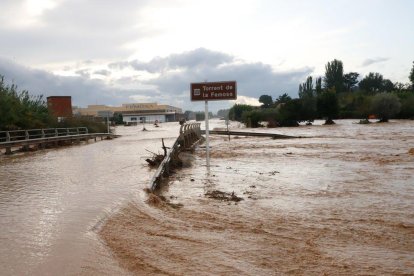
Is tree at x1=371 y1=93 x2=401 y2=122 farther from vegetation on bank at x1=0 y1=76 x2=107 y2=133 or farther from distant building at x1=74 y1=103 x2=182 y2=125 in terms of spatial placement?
distant building at x1=74 y1=103 x2=182 y2=125

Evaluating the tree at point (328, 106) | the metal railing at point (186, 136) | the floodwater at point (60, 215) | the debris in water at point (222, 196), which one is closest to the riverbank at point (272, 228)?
the debris in water at point (222, 196)

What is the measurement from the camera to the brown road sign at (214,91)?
1412 centimetres

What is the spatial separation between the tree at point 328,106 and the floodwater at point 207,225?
190 ft

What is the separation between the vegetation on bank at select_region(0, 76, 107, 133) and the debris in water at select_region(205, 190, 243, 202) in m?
22.4

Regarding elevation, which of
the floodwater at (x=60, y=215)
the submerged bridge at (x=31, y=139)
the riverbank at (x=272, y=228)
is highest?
the submerged bridge at (x=31, y=139)

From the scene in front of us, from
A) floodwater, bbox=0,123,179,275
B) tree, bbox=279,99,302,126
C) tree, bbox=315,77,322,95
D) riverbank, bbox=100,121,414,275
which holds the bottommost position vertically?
riverbank, bbox=100,121,414,275

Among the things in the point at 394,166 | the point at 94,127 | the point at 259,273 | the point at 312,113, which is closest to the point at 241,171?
the point at 394,166

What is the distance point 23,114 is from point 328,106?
50258mm

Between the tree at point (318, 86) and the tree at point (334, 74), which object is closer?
the tree at point (318, 86)

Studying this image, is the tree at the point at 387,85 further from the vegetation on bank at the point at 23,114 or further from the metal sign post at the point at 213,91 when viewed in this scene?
the metal sign post at the point at 213,91

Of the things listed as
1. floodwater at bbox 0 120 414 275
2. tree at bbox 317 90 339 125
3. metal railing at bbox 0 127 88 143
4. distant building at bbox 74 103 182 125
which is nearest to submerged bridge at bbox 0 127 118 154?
metal railing at bbox 0 127 88 143

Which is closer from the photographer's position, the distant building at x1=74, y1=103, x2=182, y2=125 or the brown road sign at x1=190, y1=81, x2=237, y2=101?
the brown road sign at x1=190, y1=81, x2=237, y2=101

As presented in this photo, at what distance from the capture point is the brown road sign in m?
14.1

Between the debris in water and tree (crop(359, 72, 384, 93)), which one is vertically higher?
tree (crop(359, 72, 384, 93))
